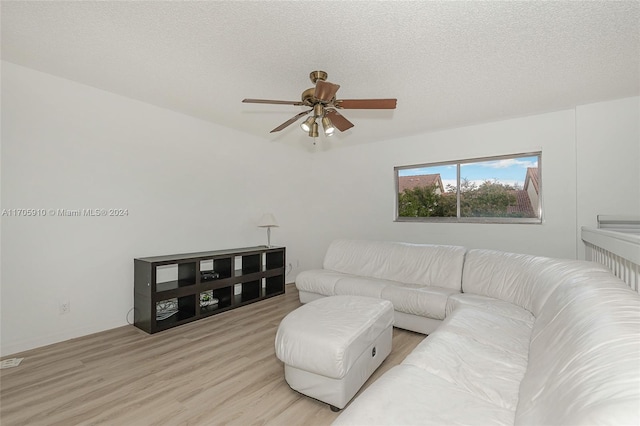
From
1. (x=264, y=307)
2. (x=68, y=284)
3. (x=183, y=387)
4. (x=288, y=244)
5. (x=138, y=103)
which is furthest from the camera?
(x=288, y=244)

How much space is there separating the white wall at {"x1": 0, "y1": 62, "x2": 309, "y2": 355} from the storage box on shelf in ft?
0.87

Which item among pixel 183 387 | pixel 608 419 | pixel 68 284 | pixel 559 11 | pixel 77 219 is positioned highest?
pixel 559 11

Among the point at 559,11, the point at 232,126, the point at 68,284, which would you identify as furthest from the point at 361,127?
the point at 68,284

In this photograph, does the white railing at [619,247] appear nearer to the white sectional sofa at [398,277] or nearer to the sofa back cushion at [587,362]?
the sofa back cushion at [587,362]

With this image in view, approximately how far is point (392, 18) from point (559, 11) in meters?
0.99

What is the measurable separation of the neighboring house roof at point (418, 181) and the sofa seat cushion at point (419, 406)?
11.6ft

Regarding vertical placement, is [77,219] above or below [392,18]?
below

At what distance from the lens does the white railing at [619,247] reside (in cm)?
161

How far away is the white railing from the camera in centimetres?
161

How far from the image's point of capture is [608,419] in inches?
23.5

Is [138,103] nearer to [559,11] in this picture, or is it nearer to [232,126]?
[232,126]

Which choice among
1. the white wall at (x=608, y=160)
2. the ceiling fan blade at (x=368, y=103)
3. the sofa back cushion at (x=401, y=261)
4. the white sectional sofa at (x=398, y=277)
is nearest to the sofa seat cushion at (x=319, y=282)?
the white sectional sofa at (x=398, y=277)

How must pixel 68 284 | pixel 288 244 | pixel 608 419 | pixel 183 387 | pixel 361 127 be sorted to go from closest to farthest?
pixel 608 419 → pixel 183 387 → pixel 68 284 → pixel 361 127 → pixel 288 244

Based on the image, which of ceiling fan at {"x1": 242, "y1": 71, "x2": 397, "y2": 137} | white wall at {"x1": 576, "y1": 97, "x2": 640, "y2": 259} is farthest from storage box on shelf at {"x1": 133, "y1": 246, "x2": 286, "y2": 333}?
white wall at {"x1": 576, "y1": 97, "x2": 640, "y2": 259}
